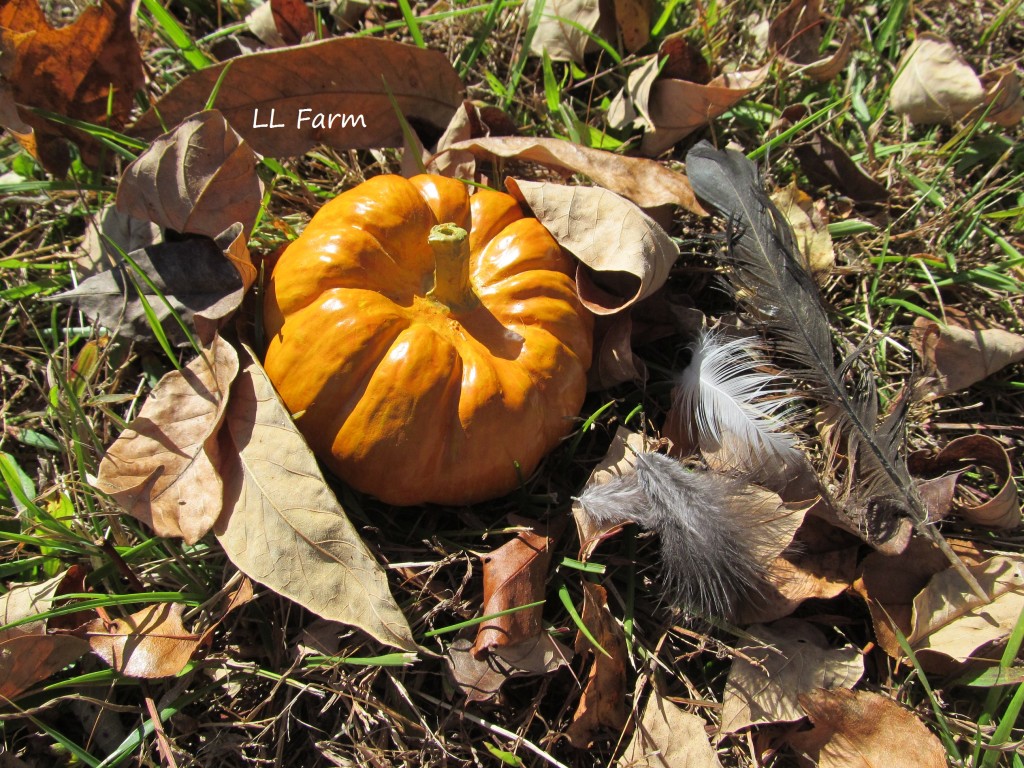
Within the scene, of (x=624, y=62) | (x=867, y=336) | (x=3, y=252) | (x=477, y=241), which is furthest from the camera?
(x=624, y=62)

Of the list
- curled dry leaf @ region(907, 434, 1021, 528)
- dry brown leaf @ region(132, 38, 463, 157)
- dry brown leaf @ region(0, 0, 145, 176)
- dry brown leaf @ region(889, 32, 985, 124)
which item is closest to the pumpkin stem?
dry brown leaf @ region(132, 38, 463, 157)

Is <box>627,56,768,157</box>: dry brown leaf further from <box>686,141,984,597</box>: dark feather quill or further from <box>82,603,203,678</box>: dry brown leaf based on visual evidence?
<box>82,603,203,678</box>: dry brown leaf

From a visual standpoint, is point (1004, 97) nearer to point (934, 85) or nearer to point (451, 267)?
point (934, 85)

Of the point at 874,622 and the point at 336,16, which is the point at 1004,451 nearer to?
the point at 874,622

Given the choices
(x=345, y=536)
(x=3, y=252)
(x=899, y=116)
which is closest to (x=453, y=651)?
(x=345, y=536)

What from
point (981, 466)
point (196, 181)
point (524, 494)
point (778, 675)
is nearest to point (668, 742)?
point (778, 675)

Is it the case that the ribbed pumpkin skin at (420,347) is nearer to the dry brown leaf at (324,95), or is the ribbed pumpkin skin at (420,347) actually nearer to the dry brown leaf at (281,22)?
the dry brown leaf at (324,95)
